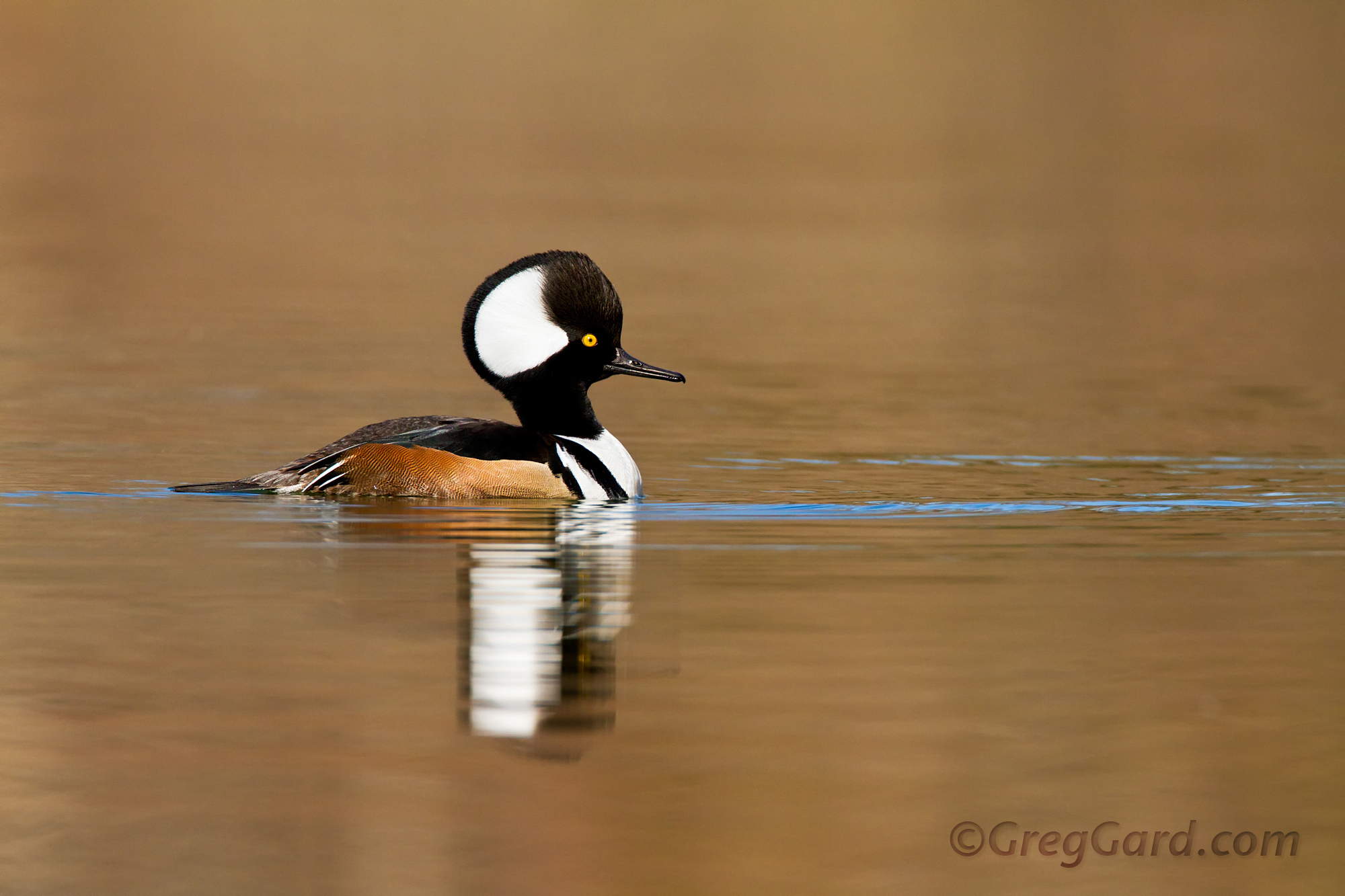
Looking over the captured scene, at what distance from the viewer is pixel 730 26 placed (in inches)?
2697

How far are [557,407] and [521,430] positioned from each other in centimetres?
42

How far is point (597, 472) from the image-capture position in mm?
10938

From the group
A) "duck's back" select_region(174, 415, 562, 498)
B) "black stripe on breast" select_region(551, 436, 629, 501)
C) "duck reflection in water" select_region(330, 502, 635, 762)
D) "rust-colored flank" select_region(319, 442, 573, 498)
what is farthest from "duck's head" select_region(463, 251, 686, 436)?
"duck reflection in water" select_region(330, 502, 635, 762)

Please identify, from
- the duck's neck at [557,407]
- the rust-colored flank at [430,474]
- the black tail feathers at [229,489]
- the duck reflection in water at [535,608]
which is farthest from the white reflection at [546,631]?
the black tail feathers at [229,489]

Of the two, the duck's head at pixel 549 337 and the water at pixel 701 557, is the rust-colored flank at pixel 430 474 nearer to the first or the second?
the water at pixel 701 557

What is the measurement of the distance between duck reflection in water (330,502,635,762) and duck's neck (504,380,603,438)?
0.59 m

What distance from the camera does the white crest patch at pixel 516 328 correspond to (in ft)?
36.2

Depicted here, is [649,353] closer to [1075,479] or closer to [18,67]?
[1075,479]

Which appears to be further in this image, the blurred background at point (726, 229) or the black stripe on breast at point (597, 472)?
the blurred background at point (726, 229)

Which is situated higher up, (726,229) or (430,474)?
(726,229)

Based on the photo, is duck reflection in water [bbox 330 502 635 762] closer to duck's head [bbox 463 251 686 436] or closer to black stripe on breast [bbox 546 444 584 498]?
black stripe on breast [bbox 546 444 584 498]

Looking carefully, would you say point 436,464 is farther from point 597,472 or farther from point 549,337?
point 549,337

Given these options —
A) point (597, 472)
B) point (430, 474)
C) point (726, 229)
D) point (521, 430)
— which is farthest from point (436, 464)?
point (726, 229)

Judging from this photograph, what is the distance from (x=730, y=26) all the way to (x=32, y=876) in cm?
6439
